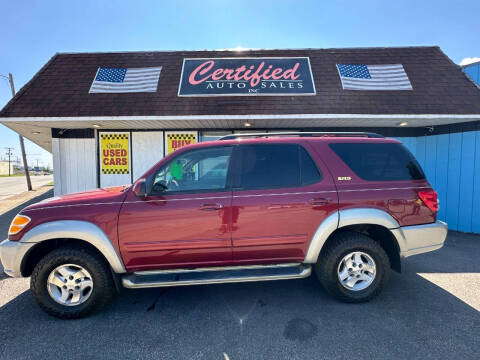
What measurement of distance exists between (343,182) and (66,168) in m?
8.67

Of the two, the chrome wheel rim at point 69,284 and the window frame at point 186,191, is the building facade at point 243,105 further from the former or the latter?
the chrome wheel rim at point 69,284

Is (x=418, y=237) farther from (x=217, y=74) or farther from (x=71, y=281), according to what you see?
(x=217, y=74)

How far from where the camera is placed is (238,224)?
2.82 m

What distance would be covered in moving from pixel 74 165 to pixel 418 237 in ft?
30.7

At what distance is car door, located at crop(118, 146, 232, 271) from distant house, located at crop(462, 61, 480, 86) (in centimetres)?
860

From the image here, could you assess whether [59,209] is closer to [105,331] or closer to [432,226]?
[105,331]

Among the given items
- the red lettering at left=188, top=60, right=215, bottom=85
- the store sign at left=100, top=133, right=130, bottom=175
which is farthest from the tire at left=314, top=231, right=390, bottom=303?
the store sign at left=100, top=133, right=130, bottom=175

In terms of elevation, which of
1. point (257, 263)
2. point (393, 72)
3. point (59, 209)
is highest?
point (393, 72)

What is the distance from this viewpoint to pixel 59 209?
2740mm

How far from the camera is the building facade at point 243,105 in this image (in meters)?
6.38

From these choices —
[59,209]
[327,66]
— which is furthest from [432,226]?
[327,66]

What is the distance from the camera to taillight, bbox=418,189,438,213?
3.04 metres

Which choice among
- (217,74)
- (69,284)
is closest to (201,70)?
(217,74)

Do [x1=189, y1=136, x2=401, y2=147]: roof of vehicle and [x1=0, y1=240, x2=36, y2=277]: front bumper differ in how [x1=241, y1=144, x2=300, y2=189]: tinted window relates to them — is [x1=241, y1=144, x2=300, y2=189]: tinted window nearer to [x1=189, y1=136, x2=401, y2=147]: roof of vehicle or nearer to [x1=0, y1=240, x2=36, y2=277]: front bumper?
[x1=189, y1=136, x2=401, y2=147]: roof of vehicle
